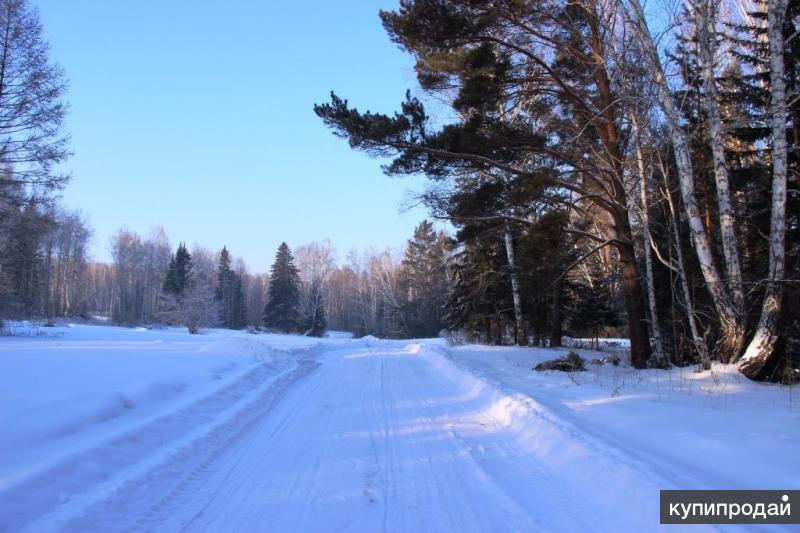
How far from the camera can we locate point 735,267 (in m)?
9.41

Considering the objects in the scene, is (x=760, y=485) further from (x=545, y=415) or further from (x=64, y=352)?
(x=64, y=352)

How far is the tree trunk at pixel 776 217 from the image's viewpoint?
8.84 meters

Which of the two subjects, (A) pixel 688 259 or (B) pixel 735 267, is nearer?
(B) pixel 735 267

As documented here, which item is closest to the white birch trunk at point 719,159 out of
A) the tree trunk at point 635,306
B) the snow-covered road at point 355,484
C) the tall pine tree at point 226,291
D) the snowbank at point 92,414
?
the tree trunk at point 635,306

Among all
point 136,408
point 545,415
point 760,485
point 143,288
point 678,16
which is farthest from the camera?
point 143,288

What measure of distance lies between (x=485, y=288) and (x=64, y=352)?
17135 millimetres

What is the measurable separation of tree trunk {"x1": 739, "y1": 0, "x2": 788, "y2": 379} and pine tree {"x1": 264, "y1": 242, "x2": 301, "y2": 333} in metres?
55.6

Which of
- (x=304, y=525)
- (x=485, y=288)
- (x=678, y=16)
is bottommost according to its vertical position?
(x=304, y=525)

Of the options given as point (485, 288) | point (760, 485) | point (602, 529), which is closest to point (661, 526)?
point (602, 529)

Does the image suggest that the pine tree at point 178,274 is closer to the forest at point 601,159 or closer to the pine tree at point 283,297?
the pine tree at point 283,297

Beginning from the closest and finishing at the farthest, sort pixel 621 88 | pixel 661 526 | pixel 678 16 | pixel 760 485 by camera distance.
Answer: pixel 661 526 → pixel 760 485 → pixel 678 16 → pixel 621 88

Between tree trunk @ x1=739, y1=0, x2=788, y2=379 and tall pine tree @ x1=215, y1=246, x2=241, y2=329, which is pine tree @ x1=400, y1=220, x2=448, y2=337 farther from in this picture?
tree trunk @ x1=739, y1=0, x2=788, y2=379

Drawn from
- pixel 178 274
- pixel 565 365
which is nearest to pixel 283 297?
pixel 178 274

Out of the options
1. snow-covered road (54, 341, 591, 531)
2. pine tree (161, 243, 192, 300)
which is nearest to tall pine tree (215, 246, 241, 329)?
pine tree (161, 243, 192, 300)
